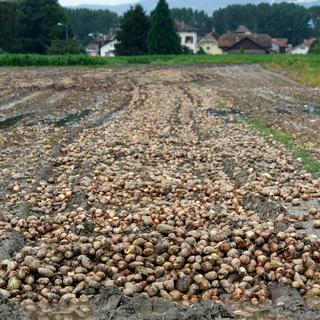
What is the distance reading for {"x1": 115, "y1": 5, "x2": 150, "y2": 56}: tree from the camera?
75.9 metres

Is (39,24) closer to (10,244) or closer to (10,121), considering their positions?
(10,121)

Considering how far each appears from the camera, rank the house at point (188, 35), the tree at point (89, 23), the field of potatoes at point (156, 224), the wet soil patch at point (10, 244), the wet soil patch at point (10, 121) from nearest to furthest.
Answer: the field of potatoes at point (156, 224), the wet soil patch at point (10, 244), the wet soil patch at point (10, 121), the house at point (188, 35), the tree at point (89, 23)

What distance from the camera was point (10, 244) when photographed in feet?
22.9

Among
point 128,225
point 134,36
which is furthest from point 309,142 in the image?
point 134,36

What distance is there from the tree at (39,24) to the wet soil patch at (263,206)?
3152 inches

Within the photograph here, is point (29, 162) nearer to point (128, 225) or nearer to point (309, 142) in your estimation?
point (128, 225)

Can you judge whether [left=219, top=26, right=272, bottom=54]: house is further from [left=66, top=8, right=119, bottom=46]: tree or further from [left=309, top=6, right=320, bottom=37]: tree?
[left=309, top=6, right=320, bottom=37]: tree

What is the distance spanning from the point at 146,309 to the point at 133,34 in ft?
246

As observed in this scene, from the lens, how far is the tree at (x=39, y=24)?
8525cm

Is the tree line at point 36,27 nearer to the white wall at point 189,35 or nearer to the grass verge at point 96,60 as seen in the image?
the grass verge at point 96,60

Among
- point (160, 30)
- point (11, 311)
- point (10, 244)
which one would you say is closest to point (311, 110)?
point (10, 244)

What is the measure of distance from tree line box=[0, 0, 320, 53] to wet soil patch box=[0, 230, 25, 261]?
228ft

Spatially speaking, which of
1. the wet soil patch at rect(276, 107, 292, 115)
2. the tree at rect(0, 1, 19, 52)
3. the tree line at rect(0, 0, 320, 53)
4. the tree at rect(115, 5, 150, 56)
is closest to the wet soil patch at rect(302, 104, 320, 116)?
the wet soil patch at rect(276, 107, 292, 115)

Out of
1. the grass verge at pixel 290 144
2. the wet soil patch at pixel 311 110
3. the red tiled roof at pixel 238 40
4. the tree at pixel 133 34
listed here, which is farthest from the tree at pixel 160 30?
the grass verge at pixel 290 144
